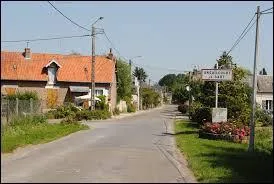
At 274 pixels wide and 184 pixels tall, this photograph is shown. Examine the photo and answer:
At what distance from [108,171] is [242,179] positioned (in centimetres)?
340

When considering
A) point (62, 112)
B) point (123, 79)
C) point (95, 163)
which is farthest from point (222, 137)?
point (123, 79)

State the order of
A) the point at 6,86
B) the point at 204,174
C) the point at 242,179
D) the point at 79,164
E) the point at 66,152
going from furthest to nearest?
1. the point at 6,86
2. the point at 66,152
3. the point at 79,164
4. the point at 204,174
5. the point at 242,179

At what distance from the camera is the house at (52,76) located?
6631 centimetres

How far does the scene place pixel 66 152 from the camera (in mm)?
19453

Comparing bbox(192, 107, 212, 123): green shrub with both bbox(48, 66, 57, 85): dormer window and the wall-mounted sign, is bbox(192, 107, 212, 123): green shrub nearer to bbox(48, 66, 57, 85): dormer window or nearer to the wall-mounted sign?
the wall-mounted sign

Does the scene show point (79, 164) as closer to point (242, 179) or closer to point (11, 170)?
point (11, 170)

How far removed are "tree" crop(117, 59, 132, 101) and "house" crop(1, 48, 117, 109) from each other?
12542 millimetres

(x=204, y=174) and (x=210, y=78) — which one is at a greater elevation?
(x=210, y=78)

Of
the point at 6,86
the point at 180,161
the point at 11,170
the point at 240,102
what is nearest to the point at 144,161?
the point at 180,161

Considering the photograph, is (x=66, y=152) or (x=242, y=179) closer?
(x=242, y=179)

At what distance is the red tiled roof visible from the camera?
6656 cm

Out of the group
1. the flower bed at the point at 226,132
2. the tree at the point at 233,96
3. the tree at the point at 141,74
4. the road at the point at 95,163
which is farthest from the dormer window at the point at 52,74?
the tree at the point at 141,74

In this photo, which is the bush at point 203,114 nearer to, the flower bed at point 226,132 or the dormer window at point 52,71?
the flower bed at point 226,132

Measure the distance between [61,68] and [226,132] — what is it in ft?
148
